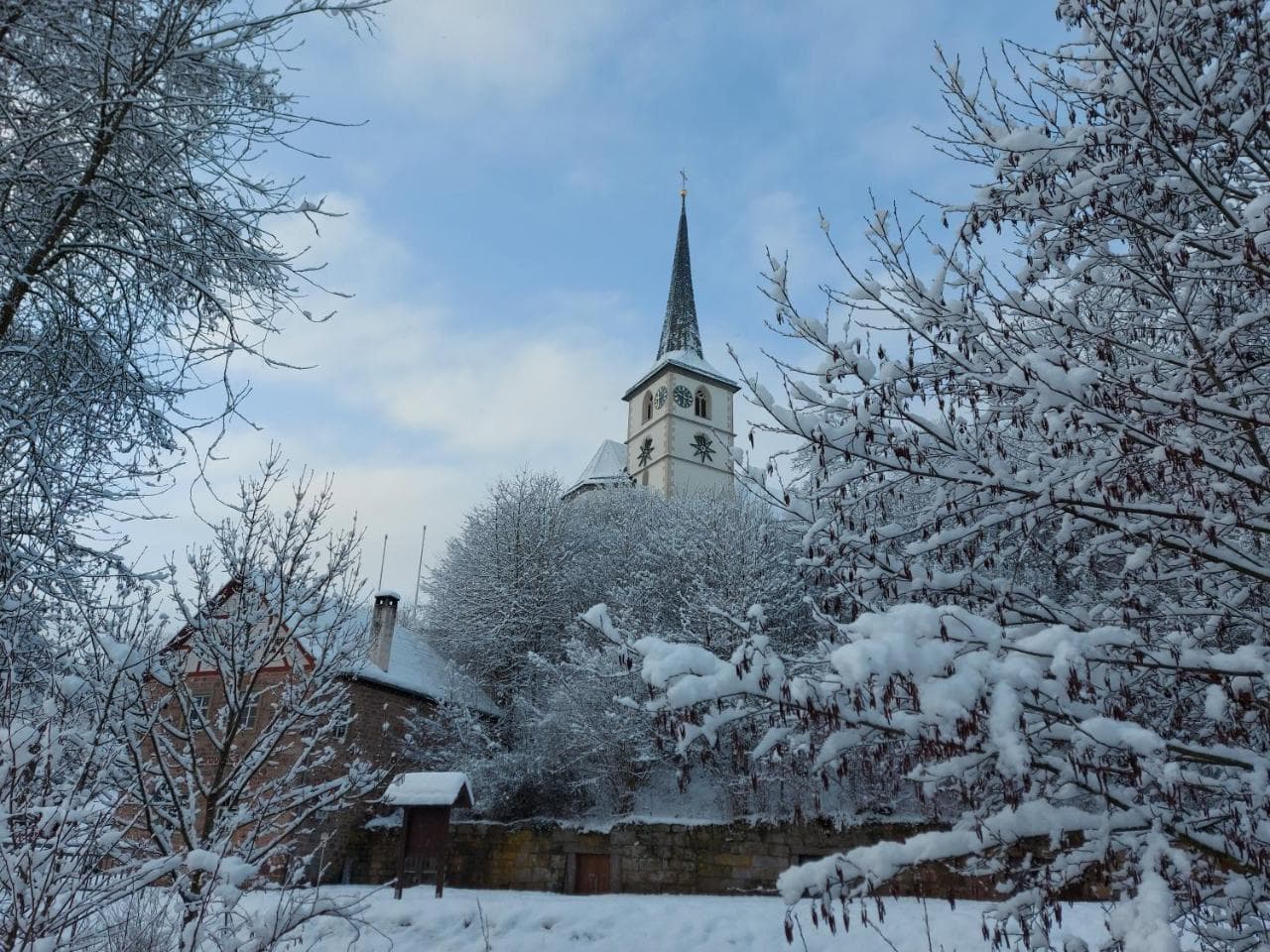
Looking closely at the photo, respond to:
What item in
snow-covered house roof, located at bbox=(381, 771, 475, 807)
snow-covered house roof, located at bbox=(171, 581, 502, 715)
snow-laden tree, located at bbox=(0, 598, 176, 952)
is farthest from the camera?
snow-covered house roof, located at bbox=(171, 581, 502, 715)

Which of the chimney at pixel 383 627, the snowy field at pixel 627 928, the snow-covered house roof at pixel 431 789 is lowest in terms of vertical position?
the snowy field at pixel 627 928

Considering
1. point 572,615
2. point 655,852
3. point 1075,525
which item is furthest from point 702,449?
point 1075,525

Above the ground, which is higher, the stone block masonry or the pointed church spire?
the pointed church spire

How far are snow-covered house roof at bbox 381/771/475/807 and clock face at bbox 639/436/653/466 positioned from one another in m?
30.5

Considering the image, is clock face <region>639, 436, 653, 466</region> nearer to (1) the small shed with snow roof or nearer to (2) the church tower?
(2) the church tower

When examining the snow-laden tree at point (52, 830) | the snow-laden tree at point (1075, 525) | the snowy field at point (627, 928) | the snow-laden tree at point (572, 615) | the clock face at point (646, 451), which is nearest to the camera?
the snow-laden tree at point (1075, 525)

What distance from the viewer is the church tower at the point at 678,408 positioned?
42.5m

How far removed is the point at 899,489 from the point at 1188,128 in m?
2.03

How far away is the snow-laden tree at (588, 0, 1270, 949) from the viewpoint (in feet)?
8.43

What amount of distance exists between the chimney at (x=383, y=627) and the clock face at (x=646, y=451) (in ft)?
77.1

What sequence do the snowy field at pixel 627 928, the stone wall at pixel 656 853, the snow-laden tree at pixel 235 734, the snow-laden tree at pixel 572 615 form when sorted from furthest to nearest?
1. the snow-laden tree at pixel 572 615
2. the stone wall at pixel 656 853
3. the snowy field at pixel 627 928
4. the snow-laden tree at pixel 235 734

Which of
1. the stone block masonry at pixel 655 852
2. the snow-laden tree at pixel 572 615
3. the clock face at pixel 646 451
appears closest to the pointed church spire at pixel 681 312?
the clock face at pixel 646 451

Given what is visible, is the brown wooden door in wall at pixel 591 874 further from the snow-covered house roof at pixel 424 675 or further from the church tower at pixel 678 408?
the church tower at pixel 678 408

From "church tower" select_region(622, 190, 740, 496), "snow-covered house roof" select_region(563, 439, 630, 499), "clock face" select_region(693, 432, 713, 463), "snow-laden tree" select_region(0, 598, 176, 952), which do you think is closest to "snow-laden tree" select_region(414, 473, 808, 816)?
"clock face" select_region(693, 432, 713, 463)
